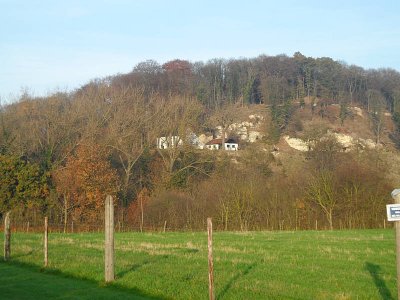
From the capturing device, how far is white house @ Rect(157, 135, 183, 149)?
65.4m

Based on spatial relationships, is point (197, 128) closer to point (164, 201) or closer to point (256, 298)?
point (164, 201)

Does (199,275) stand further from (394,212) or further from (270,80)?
(270,80)

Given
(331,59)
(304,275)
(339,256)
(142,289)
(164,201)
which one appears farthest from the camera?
(331,59)

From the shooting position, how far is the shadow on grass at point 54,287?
12.5m

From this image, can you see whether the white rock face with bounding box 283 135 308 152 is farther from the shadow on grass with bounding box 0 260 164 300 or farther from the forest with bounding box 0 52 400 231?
the shadow on grass with bounding box 0 260 164 300

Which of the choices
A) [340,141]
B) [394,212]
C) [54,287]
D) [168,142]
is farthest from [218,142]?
[394,212]

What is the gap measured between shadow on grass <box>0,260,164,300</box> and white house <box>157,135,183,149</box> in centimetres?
4851

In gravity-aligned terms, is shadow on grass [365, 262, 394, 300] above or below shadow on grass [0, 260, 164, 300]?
below

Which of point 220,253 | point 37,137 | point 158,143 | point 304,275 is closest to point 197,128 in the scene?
point 158,143

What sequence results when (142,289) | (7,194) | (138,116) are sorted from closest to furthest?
(142,289) < (7,194) < (138,116)

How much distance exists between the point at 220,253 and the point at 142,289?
9823 millimetres

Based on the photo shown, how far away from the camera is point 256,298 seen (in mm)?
11992

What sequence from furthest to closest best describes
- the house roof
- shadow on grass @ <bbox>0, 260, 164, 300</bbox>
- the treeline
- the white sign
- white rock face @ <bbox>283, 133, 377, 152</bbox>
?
the treeline, white rock face @ <bbox>283, 133, 377, 152</bbox>, the house roof, shadow on grass @ <bbox>0, 260, 164, 300</bbox>, the white sign

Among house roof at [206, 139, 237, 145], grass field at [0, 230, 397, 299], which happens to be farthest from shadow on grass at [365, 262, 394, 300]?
house roof at [206, 139, 237, 145]
